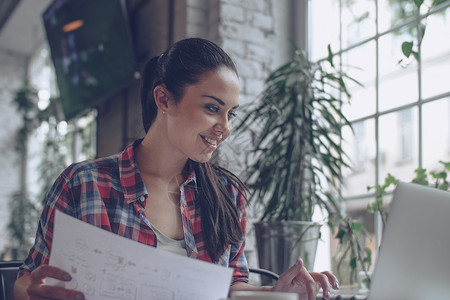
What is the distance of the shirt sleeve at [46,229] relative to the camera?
126 cm

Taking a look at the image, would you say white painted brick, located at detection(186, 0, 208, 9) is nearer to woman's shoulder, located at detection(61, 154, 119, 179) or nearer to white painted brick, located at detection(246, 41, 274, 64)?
white painted brick, located at detection(246, 41, 274, 64)

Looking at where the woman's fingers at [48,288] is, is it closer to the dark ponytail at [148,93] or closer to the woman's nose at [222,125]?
the woman's nose at [222,125]

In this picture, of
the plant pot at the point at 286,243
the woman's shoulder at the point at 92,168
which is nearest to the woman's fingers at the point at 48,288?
the woman's shoulder at the point at 92,168

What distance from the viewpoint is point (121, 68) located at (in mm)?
3096

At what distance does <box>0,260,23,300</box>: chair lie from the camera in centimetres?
150

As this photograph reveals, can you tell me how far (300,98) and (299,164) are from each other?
337mm

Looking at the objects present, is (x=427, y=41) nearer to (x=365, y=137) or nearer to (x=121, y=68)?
(x=365, y=137)

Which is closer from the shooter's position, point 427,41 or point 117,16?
point 427,41

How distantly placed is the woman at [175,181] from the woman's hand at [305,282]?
Result: 9cm

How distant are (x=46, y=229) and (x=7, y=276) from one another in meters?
0.38

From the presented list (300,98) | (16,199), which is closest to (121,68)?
(300,98)

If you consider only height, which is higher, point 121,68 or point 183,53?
point 121,68


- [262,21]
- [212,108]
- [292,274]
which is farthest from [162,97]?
[262,21]

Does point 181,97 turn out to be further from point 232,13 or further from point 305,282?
point 232,13
